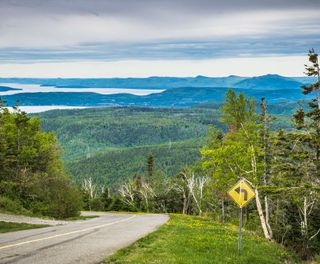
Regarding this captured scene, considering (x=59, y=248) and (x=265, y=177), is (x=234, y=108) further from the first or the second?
(x=59, y=248)

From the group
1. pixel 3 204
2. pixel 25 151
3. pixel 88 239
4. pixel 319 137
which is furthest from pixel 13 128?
pixel 319 137

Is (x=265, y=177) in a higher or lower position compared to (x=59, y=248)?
higher

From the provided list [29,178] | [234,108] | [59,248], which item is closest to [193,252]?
[59,248]

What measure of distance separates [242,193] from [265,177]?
73.0 ft

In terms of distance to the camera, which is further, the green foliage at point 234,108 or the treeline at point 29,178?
the green foliage at point 234,108

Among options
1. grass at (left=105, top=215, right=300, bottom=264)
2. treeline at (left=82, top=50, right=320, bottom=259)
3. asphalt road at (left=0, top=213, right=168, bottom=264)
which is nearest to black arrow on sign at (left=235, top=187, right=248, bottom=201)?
grass at (left=105, top=215, right=300, bottom=264)

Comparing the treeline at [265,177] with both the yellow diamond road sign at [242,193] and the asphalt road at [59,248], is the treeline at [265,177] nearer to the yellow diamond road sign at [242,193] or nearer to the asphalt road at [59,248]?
the yellow diamond road sign at [242,193]

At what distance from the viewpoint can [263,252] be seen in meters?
21.0

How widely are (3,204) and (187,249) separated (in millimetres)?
25828

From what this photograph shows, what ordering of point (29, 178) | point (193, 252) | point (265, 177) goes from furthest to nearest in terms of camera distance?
point (29, 178)
point (265, 177)
point (193, 252)

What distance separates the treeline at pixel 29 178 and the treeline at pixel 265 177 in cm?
1449

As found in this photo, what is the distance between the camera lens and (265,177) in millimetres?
40125

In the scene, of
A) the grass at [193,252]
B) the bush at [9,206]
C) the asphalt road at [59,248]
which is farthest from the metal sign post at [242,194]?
the bush at [9,206]

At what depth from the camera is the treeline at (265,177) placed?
964 inches
